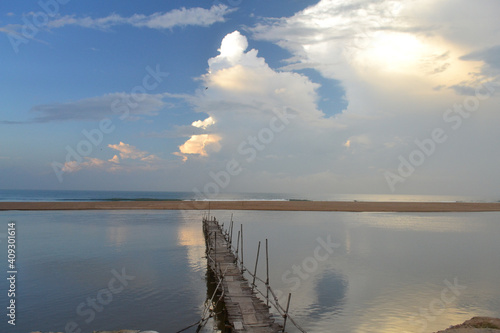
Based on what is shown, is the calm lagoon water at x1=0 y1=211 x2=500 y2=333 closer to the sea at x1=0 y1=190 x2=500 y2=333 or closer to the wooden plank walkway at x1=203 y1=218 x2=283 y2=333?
the sea at x1=0 y1=190 x2=500 y2=333

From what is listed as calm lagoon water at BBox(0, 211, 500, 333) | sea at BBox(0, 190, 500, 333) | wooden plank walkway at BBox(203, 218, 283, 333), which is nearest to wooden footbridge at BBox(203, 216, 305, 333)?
wooden plank walkway at BBox(203, 218, 283, 333)

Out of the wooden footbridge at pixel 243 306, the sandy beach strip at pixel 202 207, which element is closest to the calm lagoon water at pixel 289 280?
the wooden footbridge at pixel 243 306

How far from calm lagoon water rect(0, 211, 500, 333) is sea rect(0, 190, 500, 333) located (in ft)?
0.15

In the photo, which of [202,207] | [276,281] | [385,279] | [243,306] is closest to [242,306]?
[243,306]

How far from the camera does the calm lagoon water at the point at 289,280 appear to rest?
11.4 metres

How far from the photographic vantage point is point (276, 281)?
50.6 ft

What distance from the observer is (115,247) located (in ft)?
75.3

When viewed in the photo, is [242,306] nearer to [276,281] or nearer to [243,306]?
[243,306]

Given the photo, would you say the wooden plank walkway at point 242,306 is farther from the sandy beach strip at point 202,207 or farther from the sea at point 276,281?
the sandy beach strip at point 202,207

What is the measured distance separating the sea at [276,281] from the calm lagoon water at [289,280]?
0.15 feet

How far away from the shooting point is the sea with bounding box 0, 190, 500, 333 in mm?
11266

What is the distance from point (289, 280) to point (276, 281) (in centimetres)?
62

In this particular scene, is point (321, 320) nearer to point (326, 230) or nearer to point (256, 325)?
point (256, 325)

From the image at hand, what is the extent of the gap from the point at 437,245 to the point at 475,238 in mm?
6100
